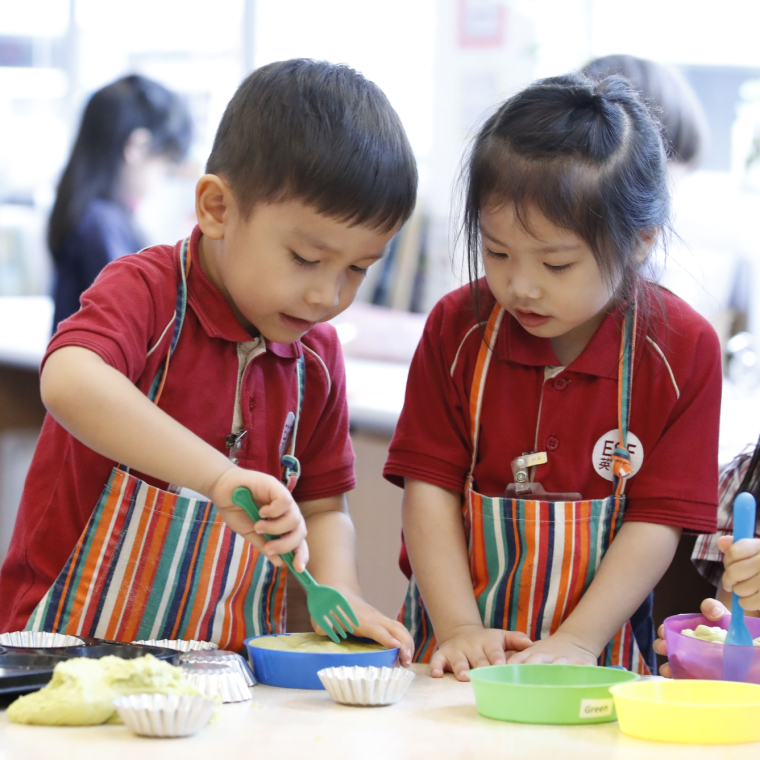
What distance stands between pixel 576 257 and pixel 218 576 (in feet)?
1.63

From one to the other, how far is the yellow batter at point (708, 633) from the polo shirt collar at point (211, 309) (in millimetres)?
523

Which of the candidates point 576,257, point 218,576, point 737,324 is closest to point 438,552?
point 218,576

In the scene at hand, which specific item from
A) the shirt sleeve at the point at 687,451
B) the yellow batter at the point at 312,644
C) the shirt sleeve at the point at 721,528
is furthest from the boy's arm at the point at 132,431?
the shirt sleeve at the point at 721,528

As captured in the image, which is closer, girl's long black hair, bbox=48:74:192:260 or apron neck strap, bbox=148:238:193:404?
apron neck strap, bbox=148:238:193:404

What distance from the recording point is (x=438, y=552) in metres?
1.15

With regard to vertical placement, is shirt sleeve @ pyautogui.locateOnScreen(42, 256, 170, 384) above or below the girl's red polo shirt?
above

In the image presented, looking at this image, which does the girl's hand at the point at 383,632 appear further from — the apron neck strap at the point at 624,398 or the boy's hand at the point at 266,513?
the apron neck strap at the point at 624,398

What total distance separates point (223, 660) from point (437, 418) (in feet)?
1.44

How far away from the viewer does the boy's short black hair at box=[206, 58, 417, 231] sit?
97 centimetres

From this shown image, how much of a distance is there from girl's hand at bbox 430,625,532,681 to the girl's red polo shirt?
173mm

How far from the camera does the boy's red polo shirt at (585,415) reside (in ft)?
3.62

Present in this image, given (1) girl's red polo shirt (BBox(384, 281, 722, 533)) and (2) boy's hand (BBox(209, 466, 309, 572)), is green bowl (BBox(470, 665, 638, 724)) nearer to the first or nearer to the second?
(2) boy's hand (BBox(209, 466, 309, 572))

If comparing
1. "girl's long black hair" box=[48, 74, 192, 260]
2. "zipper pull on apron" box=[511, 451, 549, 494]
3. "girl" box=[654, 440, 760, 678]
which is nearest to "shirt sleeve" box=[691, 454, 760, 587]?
"girl" box=[654, 440, 760, 678]

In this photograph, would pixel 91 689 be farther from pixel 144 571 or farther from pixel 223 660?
pixel 144 571
